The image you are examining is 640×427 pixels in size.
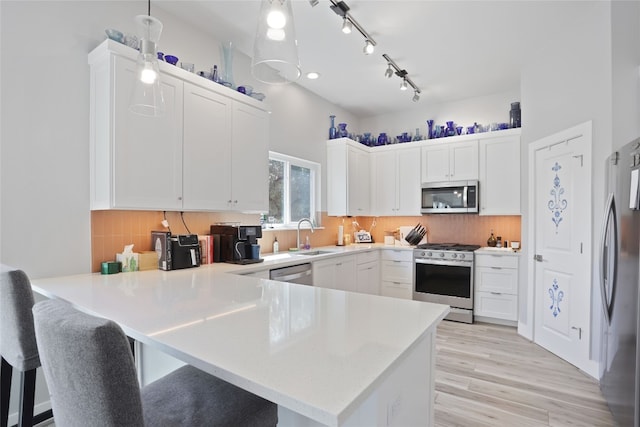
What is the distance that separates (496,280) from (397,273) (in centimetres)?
128

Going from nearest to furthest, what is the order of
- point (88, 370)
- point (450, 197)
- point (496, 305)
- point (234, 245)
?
point (88, 370) → point (234, 245) → point (496, 305) → point (450, 197)

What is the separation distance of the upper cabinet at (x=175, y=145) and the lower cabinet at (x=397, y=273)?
7.62ft

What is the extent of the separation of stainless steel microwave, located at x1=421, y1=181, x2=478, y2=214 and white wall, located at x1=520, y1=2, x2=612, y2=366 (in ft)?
2.56

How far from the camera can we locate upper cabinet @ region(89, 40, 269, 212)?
2166 millimetres

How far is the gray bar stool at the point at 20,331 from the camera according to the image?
1.32 m

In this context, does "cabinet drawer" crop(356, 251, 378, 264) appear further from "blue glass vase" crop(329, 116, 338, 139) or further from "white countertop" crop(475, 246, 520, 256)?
"blue glass vase" crop(329, 116, 338, 139)

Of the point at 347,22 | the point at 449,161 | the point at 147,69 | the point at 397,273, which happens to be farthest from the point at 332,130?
the point at 147,69

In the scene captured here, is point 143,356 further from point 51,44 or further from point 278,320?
point 51,44

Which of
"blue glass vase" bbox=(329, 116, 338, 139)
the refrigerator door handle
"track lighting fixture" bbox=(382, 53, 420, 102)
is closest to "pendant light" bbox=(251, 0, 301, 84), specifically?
the refrigerator door handle

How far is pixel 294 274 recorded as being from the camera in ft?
10.3

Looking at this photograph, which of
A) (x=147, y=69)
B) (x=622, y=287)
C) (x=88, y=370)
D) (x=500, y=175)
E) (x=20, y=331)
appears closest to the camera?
(x=88, y=370)

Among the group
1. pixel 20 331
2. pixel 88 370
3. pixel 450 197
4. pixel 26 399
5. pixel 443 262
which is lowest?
pixel 26 399

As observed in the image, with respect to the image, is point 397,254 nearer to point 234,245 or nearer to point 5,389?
point 234,245

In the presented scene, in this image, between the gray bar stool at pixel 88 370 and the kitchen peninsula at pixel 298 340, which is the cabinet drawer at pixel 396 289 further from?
the gray bar stool at pixel 88 370
